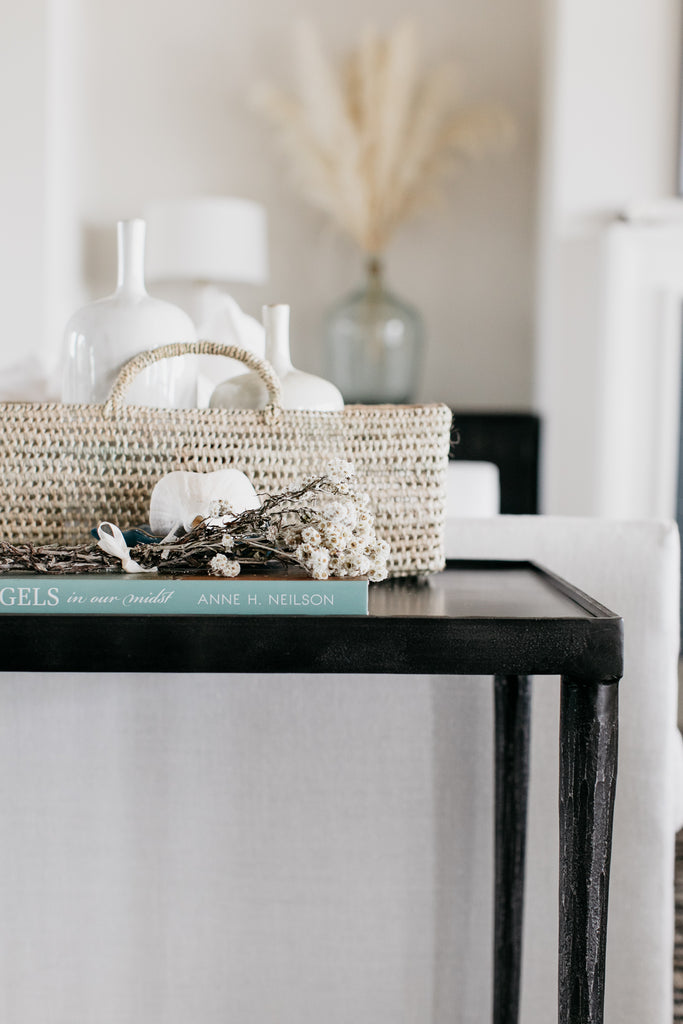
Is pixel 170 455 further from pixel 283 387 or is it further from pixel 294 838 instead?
pixel 294 838

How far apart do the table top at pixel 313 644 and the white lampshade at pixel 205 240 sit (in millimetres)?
2592

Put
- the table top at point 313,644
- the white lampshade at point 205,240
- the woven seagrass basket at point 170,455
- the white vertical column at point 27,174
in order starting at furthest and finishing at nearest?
1. the white vertical column at point 27,174
2. the white lampshade at point 205,240
3. the woven seagrass basket at point 170,455
4. the table top at point 313,644

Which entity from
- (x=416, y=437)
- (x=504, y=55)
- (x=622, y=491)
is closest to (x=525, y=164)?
(x=504, y=55)

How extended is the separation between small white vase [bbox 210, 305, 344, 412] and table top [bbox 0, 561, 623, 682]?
0.30m

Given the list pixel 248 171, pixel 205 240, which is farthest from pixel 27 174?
pixel 248 171

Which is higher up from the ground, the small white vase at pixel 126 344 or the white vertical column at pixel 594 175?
the white vertical column at pixel 594 175

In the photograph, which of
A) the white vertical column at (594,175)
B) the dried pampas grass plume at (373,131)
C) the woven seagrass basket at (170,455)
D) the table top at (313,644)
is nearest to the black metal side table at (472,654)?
the table top at (313,644)

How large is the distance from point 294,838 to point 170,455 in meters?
0.43

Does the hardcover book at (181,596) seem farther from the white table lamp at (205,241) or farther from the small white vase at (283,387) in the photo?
the white table lamp at (205,241)

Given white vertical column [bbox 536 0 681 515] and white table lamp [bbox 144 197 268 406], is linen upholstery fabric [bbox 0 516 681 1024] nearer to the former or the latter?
white vertical column [bbox 536 0 681 515]

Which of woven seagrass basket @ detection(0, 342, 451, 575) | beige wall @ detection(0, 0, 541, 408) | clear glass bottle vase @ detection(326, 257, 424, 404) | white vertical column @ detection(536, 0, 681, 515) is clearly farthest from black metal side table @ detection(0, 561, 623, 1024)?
beige wall @ detection(0, 0, 541, 408)

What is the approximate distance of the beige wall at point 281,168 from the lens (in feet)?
11.7

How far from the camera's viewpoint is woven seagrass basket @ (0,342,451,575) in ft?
2.85

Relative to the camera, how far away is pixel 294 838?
3.36 feet
